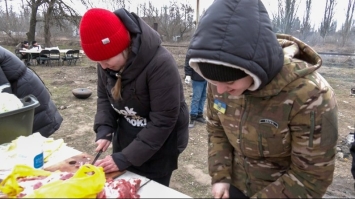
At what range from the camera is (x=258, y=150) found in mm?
1215

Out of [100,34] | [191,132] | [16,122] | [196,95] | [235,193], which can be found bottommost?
[191,132]

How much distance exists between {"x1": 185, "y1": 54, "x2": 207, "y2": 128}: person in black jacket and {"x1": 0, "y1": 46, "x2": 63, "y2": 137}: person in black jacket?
2.91m

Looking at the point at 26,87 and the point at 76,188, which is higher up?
the point at 26,87

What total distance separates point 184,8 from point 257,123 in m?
23.5

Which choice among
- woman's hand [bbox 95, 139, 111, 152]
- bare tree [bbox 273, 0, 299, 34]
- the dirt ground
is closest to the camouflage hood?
woman's hand [bbox 95, 139, 111, 152]

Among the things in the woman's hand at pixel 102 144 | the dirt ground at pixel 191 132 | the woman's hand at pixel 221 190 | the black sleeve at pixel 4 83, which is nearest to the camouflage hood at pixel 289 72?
the woman's hand at pixel 221 190

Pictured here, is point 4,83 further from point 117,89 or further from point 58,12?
point 58,12

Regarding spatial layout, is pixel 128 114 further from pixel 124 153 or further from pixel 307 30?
pixel 307 30

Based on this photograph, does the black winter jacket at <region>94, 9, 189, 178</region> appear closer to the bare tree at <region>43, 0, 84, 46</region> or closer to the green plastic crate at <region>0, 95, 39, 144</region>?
the green plastic crate at <region>0, 95, 39, 144</region>

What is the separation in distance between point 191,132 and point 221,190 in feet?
11.3

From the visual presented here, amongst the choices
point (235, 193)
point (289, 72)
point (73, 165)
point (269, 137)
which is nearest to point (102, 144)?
point (73, 165)

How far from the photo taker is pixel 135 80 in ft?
4.96

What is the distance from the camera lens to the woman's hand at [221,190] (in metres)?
1.30

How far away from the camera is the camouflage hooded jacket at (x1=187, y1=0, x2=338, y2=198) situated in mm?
936
